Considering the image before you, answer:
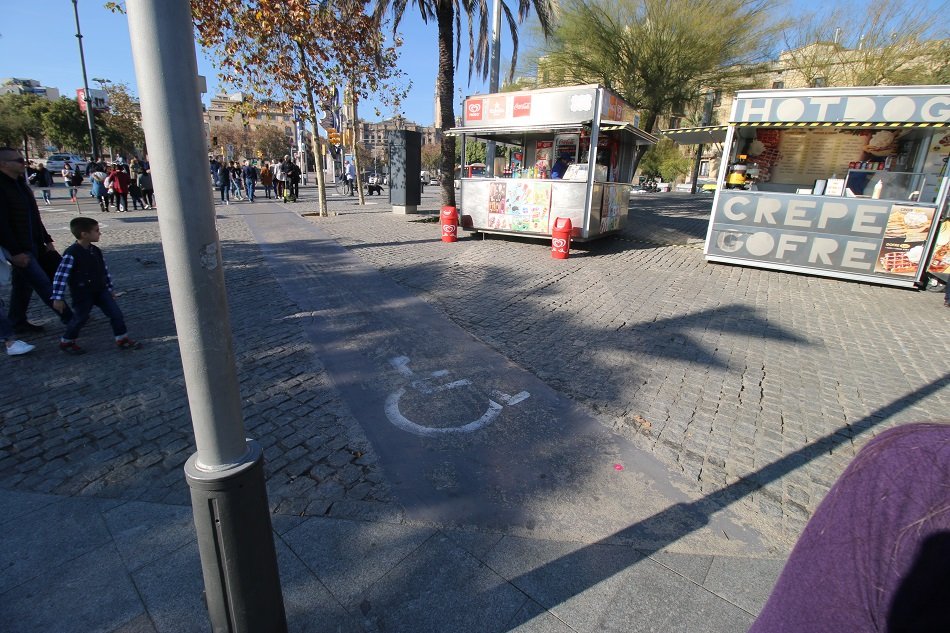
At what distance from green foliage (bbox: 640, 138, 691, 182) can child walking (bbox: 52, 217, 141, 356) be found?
1718 inches

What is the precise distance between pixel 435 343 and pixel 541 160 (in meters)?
9.38

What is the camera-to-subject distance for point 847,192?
873cm

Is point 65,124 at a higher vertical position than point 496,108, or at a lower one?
higher

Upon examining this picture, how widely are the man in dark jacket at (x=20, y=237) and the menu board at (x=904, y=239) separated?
12.1 meters

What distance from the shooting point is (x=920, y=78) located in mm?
17250

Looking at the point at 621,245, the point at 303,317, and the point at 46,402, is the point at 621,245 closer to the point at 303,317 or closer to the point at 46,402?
the point at 303,317

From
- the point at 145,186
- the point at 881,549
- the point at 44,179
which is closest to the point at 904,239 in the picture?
the point at 881,549

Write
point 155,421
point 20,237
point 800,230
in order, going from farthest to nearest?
1. point 800,230
2. point 20,237
3. point 155,421

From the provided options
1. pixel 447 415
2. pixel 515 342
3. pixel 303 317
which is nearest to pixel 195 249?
pixel 447 415

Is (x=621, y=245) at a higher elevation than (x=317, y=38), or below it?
below

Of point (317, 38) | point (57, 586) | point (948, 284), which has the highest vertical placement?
point (317, 38)

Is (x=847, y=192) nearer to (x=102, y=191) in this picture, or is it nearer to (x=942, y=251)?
(x=942, y=251)

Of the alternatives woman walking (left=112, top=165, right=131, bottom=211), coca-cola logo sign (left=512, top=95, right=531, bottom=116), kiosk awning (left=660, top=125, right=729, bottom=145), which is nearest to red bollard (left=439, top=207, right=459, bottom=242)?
coca-cola logo sign (left=512, top=95, right=531, bottom=116)

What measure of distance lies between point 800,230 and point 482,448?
8768 millimetres
